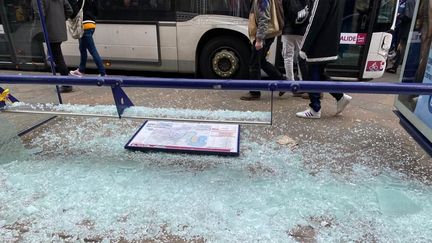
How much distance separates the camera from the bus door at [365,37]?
210 inches

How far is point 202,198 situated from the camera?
260 cm

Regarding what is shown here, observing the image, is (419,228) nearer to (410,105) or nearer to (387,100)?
(410,105)

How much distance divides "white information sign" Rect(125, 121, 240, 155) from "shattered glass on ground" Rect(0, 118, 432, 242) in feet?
0.28

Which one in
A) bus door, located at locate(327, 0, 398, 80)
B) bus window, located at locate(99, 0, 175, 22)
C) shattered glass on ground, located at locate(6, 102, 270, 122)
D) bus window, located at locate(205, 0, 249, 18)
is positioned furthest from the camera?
bus window, located at locate(99, 0, 175, 22)

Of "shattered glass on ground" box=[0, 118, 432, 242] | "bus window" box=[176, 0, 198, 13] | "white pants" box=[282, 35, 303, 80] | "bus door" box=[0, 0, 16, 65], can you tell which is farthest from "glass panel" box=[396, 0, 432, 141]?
"bus door" box=[0, 0, 16, 65]

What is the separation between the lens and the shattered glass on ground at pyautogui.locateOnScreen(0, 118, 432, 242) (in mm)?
2256

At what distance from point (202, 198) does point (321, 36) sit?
2.35 meters

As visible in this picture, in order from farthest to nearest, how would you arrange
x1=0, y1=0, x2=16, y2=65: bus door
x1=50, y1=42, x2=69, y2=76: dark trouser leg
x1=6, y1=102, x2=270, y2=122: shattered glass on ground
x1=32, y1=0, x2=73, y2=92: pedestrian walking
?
1. x1=0, y1=0, x2=16, y2=65: bus door
2. x1=50, y1=42, x2=69, y2=76: dark trouser leg
3. x1=32, y1=0, x2=73, y2=92: pedestrian walking
4. x1=6, y1=102, x2=270, y2=122: shattered glass on ground

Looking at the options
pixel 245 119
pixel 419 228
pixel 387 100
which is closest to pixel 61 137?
pixel 245 119

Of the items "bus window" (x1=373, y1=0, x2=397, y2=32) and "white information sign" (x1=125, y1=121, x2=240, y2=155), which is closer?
"white information sign" (x1=125, y1=121, x2=240, y2=155)

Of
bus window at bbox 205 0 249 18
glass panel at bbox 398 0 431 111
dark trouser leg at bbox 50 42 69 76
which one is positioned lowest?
dark trouser leg at bbox 50 42 69 76

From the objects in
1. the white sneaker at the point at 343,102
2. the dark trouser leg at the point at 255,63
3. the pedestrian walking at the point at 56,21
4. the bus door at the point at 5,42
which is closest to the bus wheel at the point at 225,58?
the dark trouser leg at the point at 255,63

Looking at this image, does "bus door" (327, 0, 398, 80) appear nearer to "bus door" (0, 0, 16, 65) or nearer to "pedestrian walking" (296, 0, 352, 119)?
"pedestrian walking" (296, 0, 352, 119)

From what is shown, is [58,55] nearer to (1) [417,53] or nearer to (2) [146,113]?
(2) [146,113]
